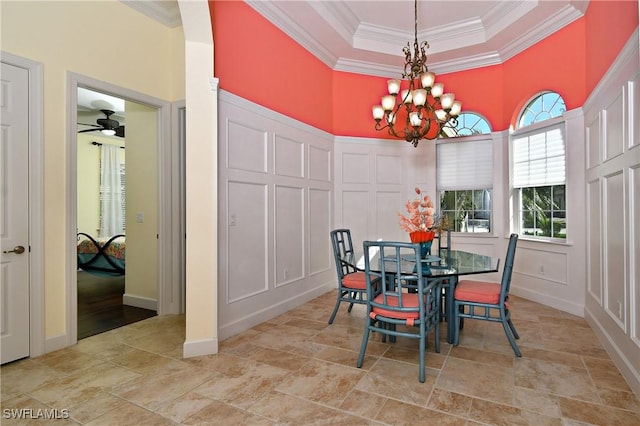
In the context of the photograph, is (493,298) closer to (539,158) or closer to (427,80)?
(427,80)

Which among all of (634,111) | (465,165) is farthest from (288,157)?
(634,111)

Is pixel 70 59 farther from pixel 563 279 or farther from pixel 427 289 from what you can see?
pixel 563 279

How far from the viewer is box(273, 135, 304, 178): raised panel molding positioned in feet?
13.1

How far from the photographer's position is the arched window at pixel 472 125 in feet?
16.9

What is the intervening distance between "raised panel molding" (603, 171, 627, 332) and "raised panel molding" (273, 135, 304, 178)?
306 centimetres

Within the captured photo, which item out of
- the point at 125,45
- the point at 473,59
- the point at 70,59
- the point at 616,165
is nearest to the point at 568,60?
the point at 473,59

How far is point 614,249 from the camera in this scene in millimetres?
2730

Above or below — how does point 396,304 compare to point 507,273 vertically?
below

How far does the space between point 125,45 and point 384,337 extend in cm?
381

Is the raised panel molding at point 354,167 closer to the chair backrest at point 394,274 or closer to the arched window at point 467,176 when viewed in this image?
the arched window at point 467,176

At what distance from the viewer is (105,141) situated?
7973mm

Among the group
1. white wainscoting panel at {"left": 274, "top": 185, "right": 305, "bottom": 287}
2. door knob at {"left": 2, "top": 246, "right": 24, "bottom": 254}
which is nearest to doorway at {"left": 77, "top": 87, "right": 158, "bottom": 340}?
door knob at {"left": 2, "top": 246, "right": 24, "bottom": 254}

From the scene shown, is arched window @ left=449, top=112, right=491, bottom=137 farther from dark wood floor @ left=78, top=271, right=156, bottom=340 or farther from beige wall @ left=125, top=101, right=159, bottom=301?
dark wood floor @ left=78, top=271, right=156, bottom=340

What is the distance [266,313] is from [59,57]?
9.93 ft
